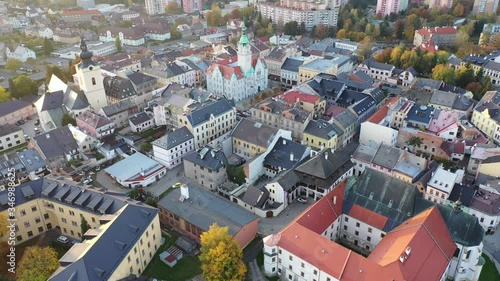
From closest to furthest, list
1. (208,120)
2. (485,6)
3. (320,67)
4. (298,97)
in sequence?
(208,120)
(298,97)
(320,67)
(485,6)

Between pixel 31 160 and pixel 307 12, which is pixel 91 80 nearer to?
pixel 31 160

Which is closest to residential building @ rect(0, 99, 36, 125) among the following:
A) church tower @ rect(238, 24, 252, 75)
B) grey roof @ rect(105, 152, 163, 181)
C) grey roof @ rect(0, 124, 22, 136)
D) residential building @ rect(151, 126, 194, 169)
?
grey roof @ rect(0, 124, 22, 136)

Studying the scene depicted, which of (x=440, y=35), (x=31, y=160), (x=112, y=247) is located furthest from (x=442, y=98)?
(x=31, y=160)

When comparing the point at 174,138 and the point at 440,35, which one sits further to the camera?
the point at 440,35

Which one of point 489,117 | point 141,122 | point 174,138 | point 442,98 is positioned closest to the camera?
point 174,138

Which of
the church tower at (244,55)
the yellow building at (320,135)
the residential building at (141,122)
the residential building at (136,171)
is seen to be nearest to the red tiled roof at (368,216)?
the yellow building at (320,135)

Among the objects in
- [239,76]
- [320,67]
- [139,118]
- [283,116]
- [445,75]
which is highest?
[239,76]
